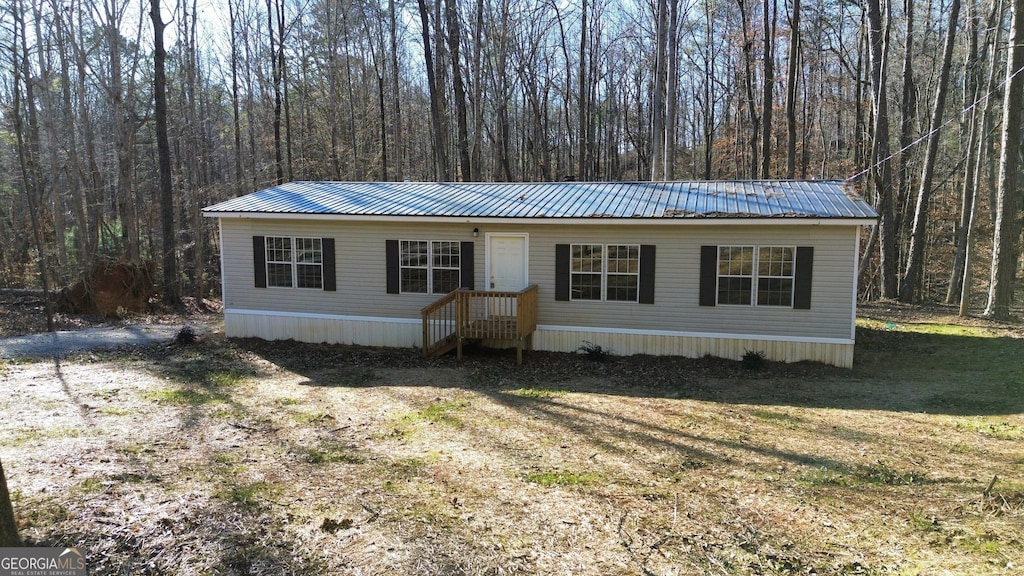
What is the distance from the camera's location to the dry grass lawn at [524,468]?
12.7 ft

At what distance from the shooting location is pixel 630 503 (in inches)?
187

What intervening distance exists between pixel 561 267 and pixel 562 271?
8cm

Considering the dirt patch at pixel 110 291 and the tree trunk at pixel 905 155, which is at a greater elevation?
the tree trunk at pixel 905 155

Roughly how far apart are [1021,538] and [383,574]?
13.8 ft

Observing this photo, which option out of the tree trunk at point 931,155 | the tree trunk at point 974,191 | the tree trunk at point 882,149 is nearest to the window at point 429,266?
the tree trunk at point 974,191

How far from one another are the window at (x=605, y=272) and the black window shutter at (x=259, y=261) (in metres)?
6.71

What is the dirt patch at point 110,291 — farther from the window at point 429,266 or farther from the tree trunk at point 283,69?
the window at point 429,266

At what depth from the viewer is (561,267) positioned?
36.9ft

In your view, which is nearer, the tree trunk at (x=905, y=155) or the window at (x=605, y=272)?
the window at (x=605, y=272)

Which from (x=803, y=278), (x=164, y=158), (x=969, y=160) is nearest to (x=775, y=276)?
(x=803, y=278)

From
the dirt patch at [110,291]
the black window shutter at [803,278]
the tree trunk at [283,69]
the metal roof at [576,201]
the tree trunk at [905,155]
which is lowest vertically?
the dirt patch at [110,291]

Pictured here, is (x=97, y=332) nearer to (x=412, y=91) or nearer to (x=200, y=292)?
(x=200, y=292)

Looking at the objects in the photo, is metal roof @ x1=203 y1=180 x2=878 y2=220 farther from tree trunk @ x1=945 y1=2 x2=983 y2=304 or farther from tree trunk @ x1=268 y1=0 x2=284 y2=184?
tree trunk @ x1=268 y1=0 x2=284 y2=184

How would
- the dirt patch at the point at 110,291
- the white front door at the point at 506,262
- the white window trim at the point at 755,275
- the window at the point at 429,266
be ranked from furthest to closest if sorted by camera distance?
1. the dirt patch at the point at 110,291
2. the window at the point at 429,266
3. the white front door at the point at 506,262
4. the white window trim at the point at 755,275
